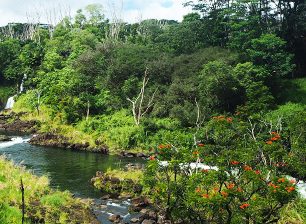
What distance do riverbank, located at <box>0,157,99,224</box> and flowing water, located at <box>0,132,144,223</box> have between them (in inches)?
54.6

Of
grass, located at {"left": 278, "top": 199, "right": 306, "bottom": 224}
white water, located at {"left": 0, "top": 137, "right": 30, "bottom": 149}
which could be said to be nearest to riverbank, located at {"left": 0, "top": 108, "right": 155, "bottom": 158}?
white water, located at {"left": 0, "top": 137, "right": 30, "bottom": 149}

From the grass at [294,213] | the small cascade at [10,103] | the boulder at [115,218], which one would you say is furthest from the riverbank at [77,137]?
the grass at [294,213]

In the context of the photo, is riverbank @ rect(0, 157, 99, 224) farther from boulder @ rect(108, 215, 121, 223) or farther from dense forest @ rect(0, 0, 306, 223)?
dense forest @ rect(0, 0, 306, 223)

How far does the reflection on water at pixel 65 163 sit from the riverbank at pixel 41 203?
13.9 ft

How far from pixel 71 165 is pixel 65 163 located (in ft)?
3.97

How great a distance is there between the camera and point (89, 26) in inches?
3834

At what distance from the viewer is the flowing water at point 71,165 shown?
2384 centimetres

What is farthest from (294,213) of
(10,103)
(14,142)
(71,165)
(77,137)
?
(10,103)

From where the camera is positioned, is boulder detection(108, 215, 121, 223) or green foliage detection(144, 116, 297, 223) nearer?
green foliage detection(144, 116, 297, 223)

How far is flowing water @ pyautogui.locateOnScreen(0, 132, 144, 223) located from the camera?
78.2ft

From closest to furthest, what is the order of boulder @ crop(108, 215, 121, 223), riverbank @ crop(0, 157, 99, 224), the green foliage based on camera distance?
1. the green foliage
2. riverbank @ crop(0, 157, 99, 224)
3. boulder @ crop(108, 215, 121, 223)

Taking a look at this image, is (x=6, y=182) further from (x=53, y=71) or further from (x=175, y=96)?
(x=53, y=71)

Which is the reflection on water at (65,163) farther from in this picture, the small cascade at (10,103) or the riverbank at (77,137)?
the small cascade at (10,103)

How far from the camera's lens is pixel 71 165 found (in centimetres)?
3541
